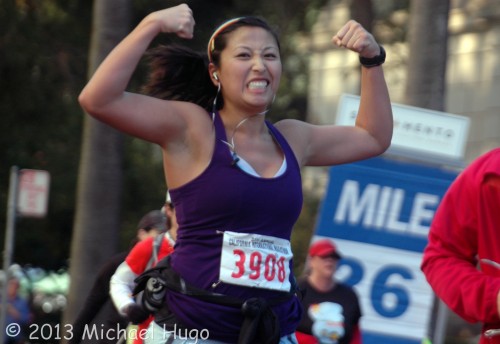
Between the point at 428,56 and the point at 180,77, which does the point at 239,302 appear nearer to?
the point at 180,77

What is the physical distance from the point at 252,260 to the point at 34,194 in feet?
36.9

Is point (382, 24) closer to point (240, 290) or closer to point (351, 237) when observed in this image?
point (351, 237)

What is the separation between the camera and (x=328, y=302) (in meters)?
8.26

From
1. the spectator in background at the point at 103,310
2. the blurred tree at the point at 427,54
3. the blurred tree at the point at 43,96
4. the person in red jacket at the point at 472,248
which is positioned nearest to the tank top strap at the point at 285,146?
the person in red jacket at the point at 472,248

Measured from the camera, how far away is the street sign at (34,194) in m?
14.7

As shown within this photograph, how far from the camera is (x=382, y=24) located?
22.3m

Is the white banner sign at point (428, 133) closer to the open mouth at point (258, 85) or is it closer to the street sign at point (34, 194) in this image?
the open mouth at point (258, 85)

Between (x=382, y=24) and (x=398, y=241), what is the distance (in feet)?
45.6

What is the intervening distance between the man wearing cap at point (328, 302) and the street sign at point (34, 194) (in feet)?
22.4

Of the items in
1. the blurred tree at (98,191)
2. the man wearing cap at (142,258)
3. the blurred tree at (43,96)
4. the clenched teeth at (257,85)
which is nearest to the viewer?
the clenched teeth at (257,85)

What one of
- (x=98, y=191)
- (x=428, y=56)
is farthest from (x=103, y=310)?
(x=428, y=56)

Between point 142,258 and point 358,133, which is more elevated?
point 358,133

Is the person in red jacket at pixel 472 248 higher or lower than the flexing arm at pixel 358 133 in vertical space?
lower

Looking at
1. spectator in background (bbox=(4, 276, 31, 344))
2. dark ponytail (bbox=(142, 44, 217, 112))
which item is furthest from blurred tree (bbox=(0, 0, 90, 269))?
dark ponytail (bbox=(142, 44, 217, 112))
